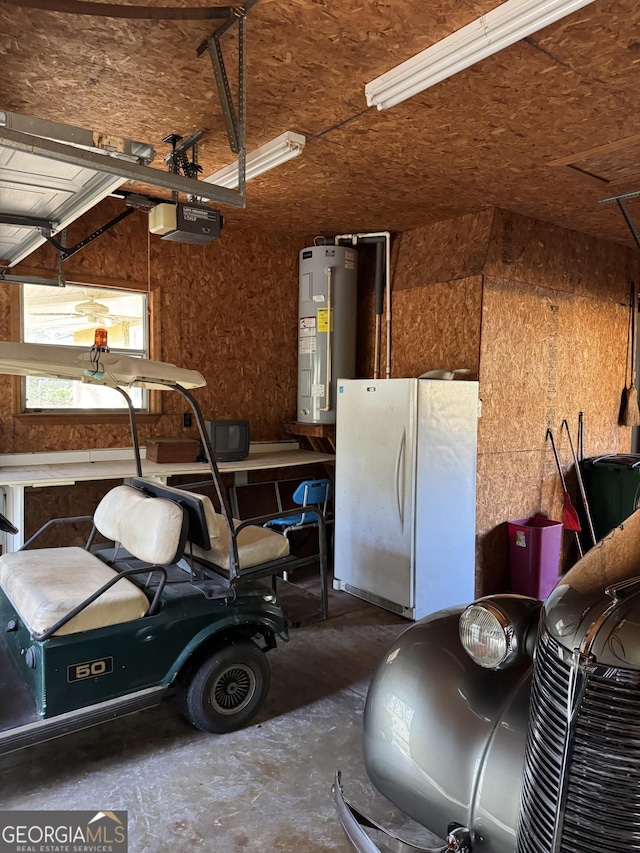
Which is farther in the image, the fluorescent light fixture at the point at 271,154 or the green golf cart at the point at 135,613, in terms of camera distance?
the fluorescent light fixture at the point at 271,154

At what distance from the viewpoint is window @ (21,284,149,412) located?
4477 millimetres

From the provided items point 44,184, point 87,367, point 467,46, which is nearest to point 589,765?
point 87,367

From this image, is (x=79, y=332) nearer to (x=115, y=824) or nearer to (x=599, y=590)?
(x=115, y=824)

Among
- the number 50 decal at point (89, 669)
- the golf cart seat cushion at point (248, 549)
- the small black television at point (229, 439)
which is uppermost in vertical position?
the small black television at point (229, 439)

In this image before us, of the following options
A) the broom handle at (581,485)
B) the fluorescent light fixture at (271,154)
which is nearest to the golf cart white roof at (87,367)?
the fluorescent light fixture at (271,154)

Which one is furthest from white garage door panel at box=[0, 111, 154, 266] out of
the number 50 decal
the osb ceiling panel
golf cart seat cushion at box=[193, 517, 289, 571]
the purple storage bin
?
the purple storage bin

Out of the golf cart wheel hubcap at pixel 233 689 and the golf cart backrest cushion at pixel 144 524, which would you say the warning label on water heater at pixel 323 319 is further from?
the golf cart wheel hubcap at pixel 233 689

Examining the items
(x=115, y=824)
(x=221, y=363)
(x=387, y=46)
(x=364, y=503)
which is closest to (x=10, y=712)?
(x=115, y=824)

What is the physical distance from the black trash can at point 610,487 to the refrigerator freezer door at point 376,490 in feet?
7.67

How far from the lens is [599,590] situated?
4.30 feet

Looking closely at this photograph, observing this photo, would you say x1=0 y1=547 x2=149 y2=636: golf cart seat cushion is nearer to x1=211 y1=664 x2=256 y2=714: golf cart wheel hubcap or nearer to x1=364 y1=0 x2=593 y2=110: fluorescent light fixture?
x1=211 y1=664 x2=256 y2=714: golf cart wheel hubcap

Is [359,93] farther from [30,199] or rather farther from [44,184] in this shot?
[30,199]

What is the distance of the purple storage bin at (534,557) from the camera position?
4777mm

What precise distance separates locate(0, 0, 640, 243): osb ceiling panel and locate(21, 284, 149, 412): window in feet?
4.64
